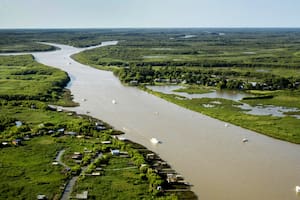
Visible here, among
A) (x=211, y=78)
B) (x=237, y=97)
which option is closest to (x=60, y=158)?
(x=237, y=97)

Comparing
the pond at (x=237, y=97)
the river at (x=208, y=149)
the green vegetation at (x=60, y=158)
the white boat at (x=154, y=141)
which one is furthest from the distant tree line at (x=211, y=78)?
the white boat at (x=154, y=141)

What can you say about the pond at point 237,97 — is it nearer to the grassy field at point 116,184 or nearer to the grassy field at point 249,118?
the grassy field at point 249,118

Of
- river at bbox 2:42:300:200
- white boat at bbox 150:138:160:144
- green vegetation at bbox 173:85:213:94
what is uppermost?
green vegetation at bbox 173:85:213:94

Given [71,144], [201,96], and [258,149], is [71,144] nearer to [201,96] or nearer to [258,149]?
[258,149]

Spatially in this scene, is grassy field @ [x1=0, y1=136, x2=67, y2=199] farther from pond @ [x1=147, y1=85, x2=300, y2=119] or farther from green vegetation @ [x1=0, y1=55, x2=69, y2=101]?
pond @ [x1=147, y1=85, x2=300, y2=119]

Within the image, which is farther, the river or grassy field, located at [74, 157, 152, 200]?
the river

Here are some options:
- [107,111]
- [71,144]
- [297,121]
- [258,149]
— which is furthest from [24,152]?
[297,121]

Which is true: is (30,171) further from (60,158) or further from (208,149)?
(208,149)

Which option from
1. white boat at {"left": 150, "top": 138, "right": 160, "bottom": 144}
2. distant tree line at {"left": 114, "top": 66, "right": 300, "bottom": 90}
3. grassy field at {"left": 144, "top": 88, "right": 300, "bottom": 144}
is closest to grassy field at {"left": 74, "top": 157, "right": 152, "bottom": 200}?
white boat at {"left": 150, "top": 138, "right": 160, "bottom": 144}

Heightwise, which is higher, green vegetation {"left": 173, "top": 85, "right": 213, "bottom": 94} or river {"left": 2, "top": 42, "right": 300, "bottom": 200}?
green vegetation {"left": 173, "top": 85, "right": 213, "bottom": 94}

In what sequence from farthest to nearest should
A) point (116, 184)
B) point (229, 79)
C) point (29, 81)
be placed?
1. point (229, 79)
2. point (29, 81)
3. point (116, 184)
